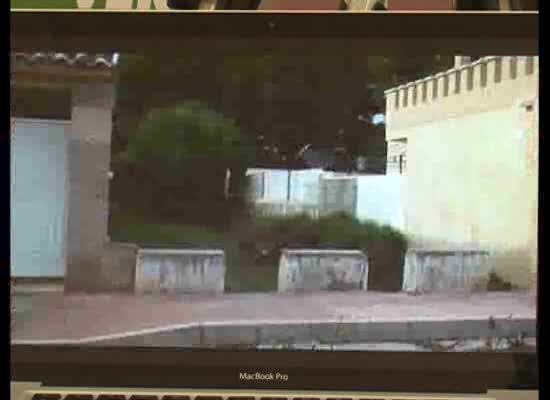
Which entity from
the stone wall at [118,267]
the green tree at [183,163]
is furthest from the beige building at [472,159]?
the stone wall at [118,267]

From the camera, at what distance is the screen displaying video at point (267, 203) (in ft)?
2.50

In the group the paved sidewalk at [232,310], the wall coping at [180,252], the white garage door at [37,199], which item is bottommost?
the paved sidewalk at [232,310]

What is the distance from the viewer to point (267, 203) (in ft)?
2.57

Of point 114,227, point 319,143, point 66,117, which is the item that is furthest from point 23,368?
point 319,143

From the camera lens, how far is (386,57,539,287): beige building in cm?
75

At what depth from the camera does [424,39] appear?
2.40 ft

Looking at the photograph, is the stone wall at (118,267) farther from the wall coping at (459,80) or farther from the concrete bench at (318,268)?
the wall coping at (459,80)

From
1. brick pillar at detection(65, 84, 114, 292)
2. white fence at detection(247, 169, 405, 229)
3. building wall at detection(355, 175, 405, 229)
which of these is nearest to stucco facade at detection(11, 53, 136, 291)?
brick pillar at detection(65, 84, 114, 292)

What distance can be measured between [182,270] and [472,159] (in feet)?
1.17

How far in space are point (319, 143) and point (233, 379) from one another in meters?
0.28

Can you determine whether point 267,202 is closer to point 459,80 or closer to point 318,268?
point 318,268

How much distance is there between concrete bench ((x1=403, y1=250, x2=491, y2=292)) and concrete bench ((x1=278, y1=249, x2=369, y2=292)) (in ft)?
0.17

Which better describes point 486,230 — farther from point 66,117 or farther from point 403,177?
point 66,117

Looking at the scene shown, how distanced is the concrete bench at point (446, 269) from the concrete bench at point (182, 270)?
0.22 metres
